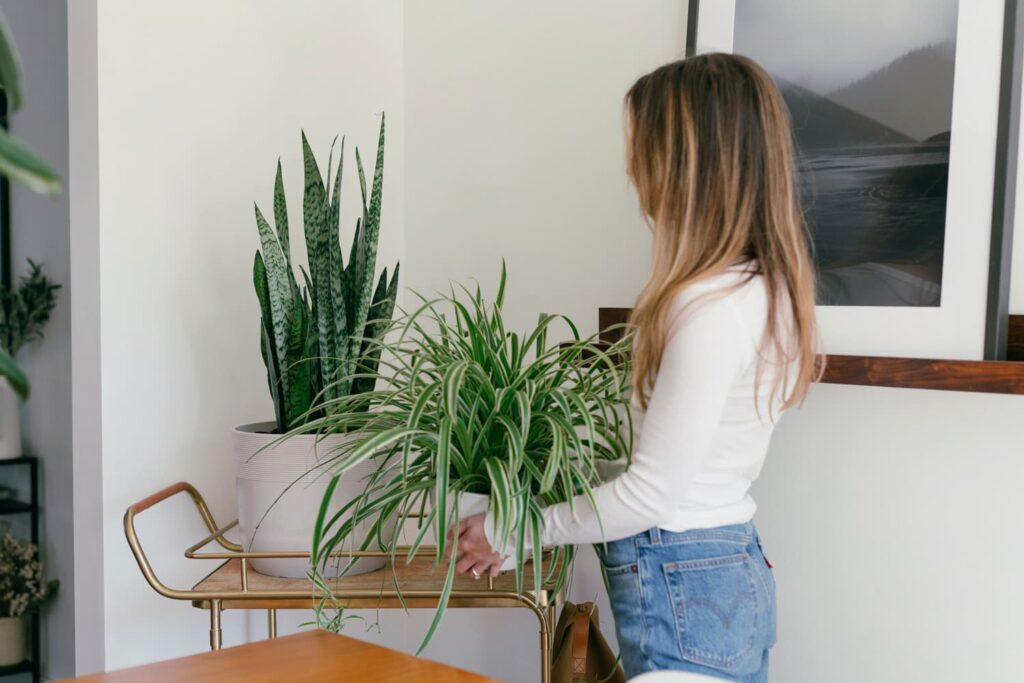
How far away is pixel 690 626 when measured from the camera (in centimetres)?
123

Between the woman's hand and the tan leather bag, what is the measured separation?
431mm

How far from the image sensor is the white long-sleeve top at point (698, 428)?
117cm

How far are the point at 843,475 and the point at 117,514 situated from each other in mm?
1444

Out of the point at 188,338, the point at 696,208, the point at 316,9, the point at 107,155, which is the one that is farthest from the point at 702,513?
the point at 316,9

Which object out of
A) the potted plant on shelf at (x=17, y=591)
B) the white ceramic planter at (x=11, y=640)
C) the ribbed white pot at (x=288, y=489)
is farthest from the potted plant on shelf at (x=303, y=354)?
the white ceramic planter at (x=11, y=640)

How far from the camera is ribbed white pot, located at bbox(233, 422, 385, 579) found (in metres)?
1.73

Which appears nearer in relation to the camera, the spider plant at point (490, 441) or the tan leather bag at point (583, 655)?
the spider plant at point (490, 441)

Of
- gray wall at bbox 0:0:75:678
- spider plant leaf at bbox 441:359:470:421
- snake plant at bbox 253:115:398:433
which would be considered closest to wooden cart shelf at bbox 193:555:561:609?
snake plant at bbox 253:115:398:433

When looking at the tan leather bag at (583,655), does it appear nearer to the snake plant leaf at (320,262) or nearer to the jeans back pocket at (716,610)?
the jeans back pocket at (716,610)

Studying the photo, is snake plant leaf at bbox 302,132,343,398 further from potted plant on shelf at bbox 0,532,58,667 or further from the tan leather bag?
potted plant on shelf at bbox 0,532,58,667

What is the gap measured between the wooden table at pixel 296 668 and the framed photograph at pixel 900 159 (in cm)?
91

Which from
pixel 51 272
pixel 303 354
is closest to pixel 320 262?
pixel 303 354

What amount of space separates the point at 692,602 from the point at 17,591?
277cm

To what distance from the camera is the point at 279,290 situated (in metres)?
1.82
